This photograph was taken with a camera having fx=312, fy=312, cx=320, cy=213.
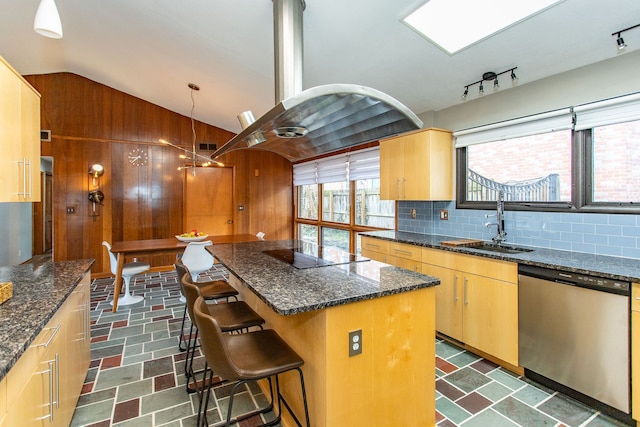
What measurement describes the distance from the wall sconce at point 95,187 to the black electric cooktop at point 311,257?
4082mm

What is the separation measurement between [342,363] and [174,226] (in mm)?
5170

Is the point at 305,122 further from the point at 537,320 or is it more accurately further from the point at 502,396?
the point at 502,396

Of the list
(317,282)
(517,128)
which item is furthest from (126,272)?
(517,128)

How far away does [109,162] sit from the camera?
5.27 m

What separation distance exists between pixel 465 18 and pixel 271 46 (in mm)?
1699

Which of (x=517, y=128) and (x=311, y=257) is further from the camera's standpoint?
(x=517, y=128)

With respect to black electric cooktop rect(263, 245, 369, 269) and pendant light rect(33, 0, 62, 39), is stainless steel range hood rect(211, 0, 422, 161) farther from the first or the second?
pendant light rect(33, 0, 62, 39)

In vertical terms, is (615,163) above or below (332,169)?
below

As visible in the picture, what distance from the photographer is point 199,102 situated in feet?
16.6

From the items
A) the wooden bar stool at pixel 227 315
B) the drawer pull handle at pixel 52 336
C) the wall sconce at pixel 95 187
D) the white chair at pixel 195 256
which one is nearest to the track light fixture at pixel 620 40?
the wooden bar stool at pixel 227 315

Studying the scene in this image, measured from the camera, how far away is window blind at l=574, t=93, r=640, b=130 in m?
2.17

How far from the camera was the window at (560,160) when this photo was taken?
2279mm

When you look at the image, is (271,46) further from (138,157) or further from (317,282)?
(138,157)

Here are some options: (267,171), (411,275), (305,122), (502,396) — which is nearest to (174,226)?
(267,171)
